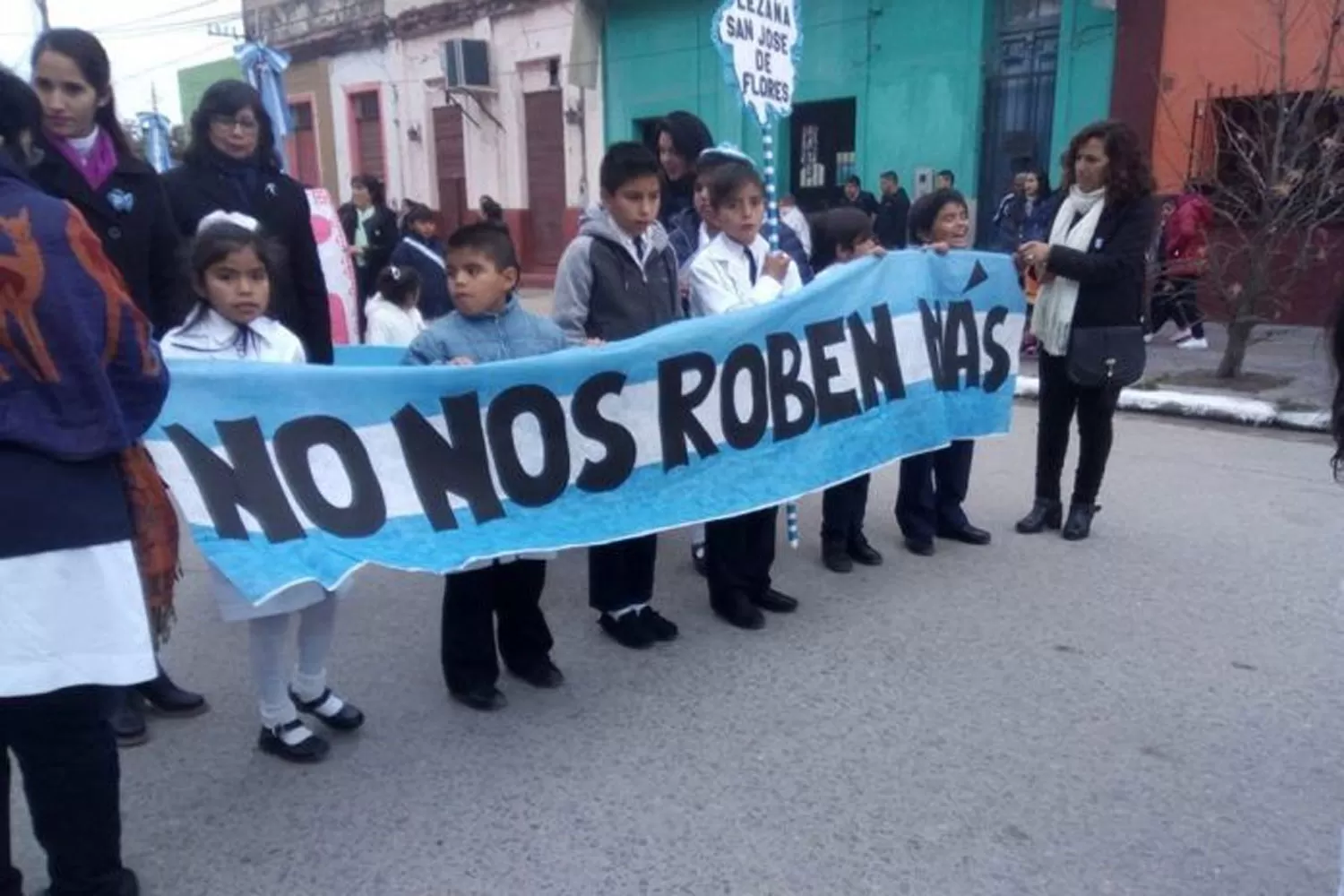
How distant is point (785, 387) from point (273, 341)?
1.76m

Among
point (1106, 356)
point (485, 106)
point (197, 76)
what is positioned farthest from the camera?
point (197, 76)

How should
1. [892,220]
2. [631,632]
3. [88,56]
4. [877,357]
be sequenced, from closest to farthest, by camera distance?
[88,56]
[631,632]
[877,357]
[892,220]

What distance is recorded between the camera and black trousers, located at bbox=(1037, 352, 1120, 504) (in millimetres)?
4863

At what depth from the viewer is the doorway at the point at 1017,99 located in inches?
508

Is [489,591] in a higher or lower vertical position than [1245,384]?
higher

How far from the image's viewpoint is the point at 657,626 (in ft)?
12.9

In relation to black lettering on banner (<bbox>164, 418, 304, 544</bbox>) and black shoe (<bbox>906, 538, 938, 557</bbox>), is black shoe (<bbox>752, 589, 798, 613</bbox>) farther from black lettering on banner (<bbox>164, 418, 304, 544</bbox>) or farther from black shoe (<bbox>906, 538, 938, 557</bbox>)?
black lettering on banner (<bbox>164, 418, 304, 544</bbox>)

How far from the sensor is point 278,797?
114 inches

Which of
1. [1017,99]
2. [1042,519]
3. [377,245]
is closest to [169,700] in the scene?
[1042,519]

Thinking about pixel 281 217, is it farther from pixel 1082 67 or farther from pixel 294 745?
pixel 1082 67

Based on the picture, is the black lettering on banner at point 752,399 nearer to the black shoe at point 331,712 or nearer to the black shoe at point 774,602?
the black shoe at point 774,602

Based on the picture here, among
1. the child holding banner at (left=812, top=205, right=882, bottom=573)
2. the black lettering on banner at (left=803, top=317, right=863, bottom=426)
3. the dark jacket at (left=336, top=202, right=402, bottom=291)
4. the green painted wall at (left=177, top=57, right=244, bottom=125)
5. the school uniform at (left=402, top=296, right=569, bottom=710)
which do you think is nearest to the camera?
the school uniform at (left=402, top=296, right=569, bottom=710)

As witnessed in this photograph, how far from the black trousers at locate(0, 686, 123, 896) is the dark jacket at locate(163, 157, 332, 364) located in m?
1.63

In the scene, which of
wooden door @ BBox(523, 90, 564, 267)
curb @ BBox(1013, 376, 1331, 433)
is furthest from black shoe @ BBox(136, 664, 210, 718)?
wooden door @ BBox(523, 90, 564, 267)
